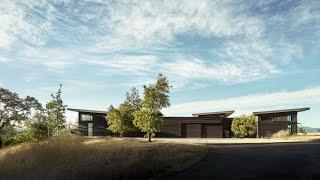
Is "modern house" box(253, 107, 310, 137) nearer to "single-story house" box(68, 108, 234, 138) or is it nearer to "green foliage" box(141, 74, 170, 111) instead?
"single-story house" box(68, 108, 234, 138)

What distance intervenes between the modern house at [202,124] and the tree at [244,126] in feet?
8.52

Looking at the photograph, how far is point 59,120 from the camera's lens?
163ft

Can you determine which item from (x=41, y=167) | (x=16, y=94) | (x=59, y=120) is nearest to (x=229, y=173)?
(x=41, y=167)

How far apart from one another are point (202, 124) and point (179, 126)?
12.0ft

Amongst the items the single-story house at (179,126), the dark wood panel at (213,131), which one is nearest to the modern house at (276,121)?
the single-story house at (179,126)

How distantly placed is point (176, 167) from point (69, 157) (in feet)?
18.8

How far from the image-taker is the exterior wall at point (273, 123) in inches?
2638

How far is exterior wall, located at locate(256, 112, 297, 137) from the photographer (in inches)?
2638

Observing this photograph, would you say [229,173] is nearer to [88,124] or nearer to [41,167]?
[41,167]

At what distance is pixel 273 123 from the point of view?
67.4 meters

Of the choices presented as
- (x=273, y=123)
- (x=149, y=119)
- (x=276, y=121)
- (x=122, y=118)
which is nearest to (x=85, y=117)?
(x=122, y=118)

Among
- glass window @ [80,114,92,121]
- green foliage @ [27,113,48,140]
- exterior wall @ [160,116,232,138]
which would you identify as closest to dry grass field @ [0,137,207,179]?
green foliage @ [27,113,48,140]

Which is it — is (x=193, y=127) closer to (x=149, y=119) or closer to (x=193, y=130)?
(x=193, y=130)

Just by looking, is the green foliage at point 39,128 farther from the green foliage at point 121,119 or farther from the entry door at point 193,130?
the entry door at point 193,130
